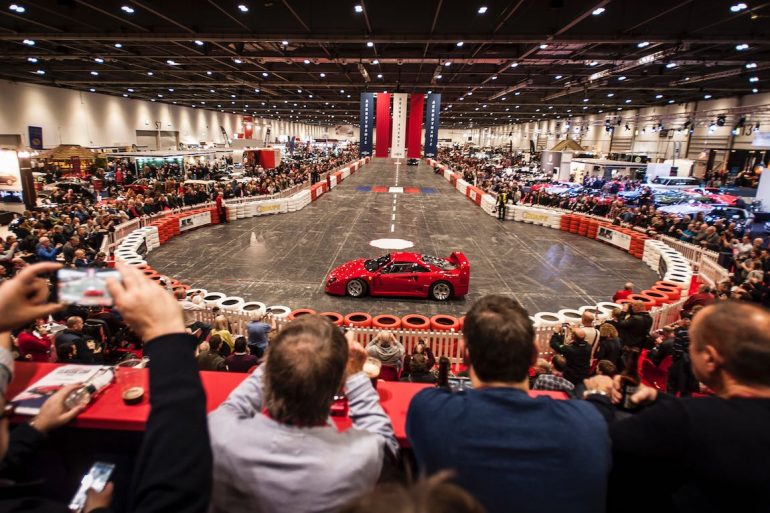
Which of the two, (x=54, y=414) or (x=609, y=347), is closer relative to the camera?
(x=54, y=414)

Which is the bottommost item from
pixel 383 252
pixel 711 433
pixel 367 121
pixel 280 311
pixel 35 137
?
pixel 280 311

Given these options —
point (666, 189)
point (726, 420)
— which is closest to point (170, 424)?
point (726, 420)

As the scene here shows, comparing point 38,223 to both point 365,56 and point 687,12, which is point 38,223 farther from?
point 687,12

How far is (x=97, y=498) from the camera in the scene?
1507 mm

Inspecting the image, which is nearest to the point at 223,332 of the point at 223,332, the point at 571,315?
the point at 223,332

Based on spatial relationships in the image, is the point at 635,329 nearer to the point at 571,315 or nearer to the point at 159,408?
the point at 571,315

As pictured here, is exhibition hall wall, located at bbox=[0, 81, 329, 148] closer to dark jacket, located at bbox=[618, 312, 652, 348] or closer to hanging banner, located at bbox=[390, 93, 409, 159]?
hanging banner, located at bbox=[390, 93, 409, 159]

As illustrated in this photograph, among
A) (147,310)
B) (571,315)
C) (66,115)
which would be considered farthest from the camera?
(66,115)

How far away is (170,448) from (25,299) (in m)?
0.85

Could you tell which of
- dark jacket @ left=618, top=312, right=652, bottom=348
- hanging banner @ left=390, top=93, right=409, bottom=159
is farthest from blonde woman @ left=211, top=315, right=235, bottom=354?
hanging banner @ left=390, top=93, right=409, bottom=159

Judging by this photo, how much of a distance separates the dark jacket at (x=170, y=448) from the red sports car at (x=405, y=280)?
11.6m

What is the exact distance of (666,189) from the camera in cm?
3142

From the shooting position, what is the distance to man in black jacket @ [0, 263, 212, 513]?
1.19 metres

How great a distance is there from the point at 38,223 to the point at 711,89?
4377cm
